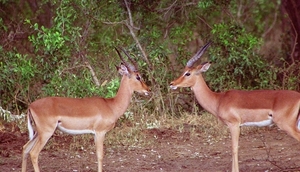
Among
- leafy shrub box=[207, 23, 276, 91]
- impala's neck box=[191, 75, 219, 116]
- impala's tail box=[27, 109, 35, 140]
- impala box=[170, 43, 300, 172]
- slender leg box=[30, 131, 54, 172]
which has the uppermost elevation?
leafy shrub box=[207, 23, 276, 91]

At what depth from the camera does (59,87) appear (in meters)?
11.8

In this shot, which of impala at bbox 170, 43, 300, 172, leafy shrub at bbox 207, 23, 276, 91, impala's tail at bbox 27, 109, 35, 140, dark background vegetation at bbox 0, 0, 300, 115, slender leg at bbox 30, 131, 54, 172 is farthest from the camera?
leafy shrub at bbox 207, 23, 276, 91

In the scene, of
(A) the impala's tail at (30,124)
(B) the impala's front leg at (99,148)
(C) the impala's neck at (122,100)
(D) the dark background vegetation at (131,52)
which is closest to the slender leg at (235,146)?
(C) the impala's neck at (122,100)

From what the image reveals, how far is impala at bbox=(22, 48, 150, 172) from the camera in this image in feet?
30.6

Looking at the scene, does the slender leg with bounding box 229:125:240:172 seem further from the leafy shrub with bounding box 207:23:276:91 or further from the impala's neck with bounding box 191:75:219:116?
the leafy shrub with bounding box 207:23:276:91

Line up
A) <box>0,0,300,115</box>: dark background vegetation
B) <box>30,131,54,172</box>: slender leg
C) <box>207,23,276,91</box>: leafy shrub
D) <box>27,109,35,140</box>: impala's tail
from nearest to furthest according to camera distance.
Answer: <box>30,131,54,172</box>: slender leg
<box>27,109,35,140</box>: impala's tail
<box>0,0,300,115</box>: dark background vegetation
<box>207,23,276,91</box>: leafy shrub

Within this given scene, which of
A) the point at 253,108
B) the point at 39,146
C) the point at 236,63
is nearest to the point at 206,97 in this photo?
the point at 253,108

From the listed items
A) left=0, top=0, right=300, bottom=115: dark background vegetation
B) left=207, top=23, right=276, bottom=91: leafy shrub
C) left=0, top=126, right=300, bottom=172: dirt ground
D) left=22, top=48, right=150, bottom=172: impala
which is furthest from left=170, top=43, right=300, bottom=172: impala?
left=207, top=23, right=276, bottom=91: leafy shrub

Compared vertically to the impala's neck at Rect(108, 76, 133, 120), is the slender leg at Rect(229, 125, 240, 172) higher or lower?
lower

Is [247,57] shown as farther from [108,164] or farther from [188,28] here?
[108,164]

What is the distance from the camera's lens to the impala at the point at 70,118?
9.31m

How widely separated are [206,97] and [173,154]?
103cm

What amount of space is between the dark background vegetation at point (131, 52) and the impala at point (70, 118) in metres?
1.78

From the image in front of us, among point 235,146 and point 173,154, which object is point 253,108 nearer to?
point 235,146
